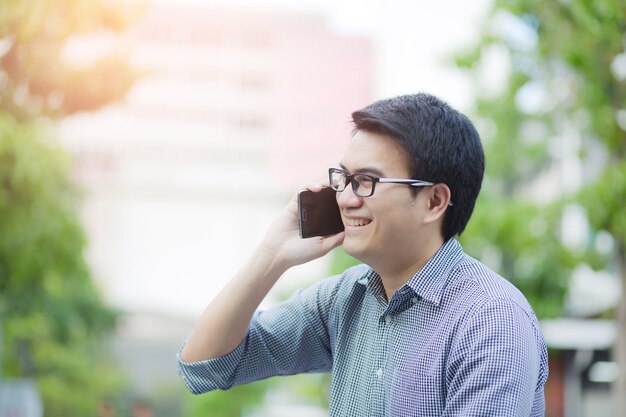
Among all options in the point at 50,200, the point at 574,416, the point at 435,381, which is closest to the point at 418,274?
the point at 435,381

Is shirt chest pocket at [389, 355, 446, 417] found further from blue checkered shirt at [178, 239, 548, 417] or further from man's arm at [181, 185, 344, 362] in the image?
man's arm at [181, 185, 344, 362]

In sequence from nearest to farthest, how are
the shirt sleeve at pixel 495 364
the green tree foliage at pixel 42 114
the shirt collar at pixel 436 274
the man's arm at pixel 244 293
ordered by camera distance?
the shirt sleeve at pixel 495 364, the shirt collar at pixel 436 274, the man's arm at pixel 244 293, the green tree foliage at pixel 42 114

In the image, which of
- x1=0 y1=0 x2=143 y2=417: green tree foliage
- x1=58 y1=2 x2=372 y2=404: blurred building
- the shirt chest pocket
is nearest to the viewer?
the shirt chest pocket

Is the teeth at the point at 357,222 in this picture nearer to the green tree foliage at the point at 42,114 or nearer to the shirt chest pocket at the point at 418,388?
the shirt chest pocket at the point at 418,388

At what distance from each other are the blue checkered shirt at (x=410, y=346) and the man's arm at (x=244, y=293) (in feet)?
0.10

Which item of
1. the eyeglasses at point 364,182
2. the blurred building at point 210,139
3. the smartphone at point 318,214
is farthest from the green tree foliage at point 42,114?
the blurred building at point 210,139

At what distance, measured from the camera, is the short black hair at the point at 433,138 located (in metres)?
1.74

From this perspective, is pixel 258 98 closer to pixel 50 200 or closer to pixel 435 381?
pixel 50 200

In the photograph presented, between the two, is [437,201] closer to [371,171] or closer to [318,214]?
[371,171]

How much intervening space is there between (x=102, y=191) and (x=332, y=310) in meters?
60.8

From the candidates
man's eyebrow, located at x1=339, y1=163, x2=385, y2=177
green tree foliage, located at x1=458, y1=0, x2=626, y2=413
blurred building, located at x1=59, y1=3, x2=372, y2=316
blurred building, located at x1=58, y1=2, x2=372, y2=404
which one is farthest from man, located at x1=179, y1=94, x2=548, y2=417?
blurred building, located at x1=59, y1=3, x2=372, y2=316

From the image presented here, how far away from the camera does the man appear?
5.08 feet

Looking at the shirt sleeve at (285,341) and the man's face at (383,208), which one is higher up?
the man's face at (383,208)

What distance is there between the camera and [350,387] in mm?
1786
